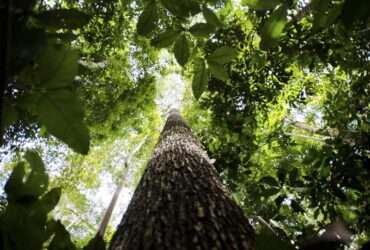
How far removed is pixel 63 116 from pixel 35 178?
10 centimetres

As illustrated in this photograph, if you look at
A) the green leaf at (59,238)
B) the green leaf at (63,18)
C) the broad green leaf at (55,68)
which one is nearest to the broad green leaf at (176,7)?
the green leaf at (63,18)

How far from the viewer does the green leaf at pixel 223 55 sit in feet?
3.50

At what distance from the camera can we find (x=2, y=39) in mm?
310

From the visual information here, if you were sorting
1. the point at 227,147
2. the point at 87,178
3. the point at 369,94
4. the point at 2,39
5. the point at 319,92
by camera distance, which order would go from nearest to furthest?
1. the point at 2,39
2. the point at 369,94
3. the point at 227,147
4. the point at 319,92
5. the point at 87,178

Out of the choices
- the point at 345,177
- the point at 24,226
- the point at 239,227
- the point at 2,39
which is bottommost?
the point at 24,226

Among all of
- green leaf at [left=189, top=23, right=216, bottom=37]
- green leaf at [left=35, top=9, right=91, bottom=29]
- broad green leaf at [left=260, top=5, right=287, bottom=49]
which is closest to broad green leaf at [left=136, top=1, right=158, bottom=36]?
green leaf at [left=189, top=23, right=216, bottom=37]

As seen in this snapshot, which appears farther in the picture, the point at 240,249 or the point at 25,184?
the point at 240,249

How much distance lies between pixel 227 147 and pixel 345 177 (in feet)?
7.06

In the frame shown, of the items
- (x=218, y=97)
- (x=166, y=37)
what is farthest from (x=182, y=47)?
(x=218, y=97)

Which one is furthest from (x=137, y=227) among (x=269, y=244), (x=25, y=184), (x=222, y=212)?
(x=269, y=244)

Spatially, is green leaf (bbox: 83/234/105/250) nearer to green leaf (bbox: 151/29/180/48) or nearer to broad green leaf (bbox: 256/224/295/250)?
broad green leaf (bbox: 256/224/295/250)

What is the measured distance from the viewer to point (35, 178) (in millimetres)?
481

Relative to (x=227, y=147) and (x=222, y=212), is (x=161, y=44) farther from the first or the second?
(x=227, y=147)

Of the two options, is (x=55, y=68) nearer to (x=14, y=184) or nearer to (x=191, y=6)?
(x=14, y=184)
